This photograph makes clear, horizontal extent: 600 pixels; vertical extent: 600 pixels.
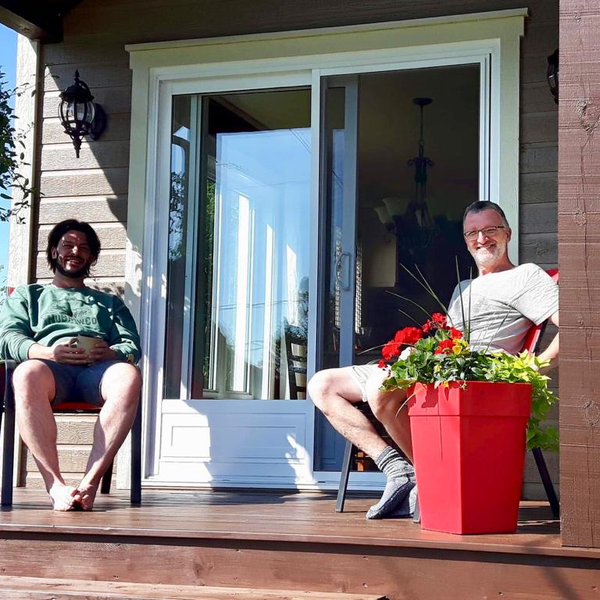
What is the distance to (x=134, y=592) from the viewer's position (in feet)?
8.00

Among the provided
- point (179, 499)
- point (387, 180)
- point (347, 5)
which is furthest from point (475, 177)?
point (179, 499)

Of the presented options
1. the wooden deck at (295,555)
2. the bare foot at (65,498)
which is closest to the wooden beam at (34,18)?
the bare foot at (65,498)

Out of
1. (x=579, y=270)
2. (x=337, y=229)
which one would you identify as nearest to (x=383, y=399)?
(x=579, y=270)

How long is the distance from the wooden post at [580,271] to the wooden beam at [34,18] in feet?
9.25

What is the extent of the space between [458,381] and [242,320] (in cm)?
197

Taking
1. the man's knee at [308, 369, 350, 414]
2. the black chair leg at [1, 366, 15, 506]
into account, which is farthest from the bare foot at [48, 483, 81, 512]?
the man's knee at [308, 369, 350, 414]

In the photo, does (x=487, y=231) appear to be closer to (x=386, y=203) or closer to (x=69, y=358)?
(x=69, y=358)

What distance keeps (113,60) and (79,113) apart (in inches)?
11.3

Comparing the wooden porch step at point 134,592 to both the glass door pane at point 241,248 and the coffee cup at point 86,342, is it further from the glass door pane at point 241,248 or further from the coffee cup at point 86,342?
the glass door pane at point 241,248

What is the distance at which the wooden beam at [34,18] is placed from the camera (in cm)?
444

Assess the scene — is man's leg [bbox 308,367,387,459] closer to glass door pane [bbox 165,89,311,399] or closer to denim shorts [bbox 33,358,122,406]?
denim shorts [bbox 33,358,122,406]

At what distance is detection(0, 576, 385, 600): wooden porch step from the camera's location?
2.38 metres

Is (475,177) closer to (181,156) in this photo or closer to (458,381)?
(181,156)

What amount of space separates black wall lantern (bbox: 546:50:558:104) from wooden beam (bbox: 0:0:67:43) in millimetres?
2176
